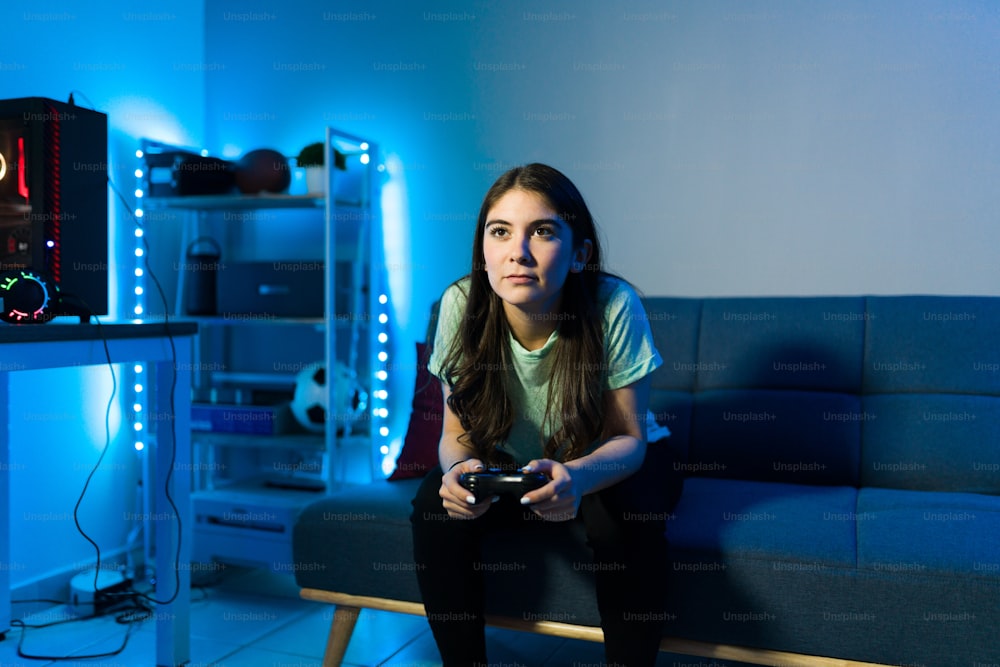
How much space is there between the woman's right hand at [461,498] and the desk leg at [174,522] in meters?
0.72

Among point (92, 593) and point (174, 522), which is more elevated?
point (174, 522)

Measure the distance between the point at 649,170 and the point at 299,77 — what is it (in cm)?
127

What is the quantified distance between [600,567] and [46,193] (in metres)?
1.32

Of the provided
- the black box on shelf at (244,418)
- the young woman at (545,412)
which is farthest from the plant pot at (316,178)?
the young woman at (545,412)

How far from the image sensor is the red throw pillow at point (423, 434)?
2.08 meters

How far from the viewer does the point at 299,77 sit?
3.00m

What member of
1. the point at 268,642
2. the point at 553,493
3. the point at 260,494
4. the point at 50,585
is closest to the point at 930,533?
the point at 553,493

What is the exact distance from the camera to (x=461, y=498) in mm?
1430

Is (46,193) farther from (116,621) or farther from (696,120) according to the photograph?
(696,120)

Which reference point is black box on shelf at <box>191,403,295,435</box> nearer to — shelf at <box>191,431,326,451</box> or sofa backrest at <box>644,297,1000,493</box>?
shelf at <box>191,431,326,451</box>

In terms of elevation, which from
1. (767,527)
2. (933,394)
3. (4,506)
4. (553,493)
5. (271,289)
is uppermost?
(271,289)

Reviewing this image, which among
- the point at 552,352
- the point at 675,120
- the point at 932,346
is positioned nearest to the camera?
the point at 552,352

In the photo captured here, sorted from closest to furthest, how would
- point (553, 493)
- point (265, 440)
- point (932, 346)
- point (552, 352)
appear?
1. point (553, 493)
2. point (552, 352)
3. point (932, 346)
4. point (265, 440)

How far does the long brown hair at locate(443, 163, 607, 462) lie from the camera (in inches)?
62.0
